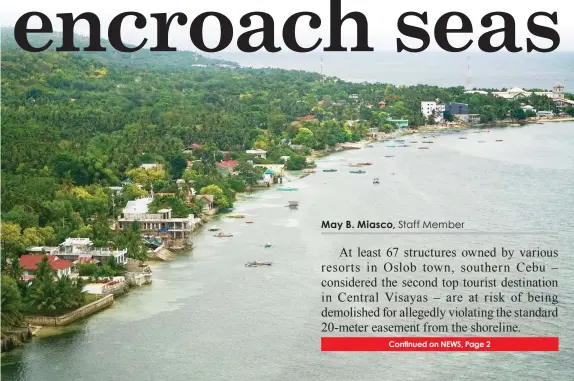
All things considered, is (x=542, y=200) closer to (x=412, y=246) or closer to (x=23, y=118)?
(x=412, y=246)

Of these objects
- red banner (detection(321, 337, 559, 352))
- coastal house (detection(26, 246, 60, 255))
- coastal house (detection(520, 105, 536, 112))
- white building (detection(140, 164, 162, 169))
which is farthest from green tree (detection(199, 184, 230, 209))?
coastal house (detection(520, 105, 536, 112))

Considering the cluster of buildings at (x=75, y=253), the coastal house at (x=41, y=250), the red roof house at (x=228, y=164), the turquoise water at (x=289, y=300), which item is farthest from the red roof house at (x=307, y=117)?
the coastal house at (x=41, y=250)

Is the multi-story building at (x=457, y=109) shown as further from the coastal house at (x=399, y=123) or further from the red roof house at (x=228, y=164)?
the red roof house at (x=228, y=164)

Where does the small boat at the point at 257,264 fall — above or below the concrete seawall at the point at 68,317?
above

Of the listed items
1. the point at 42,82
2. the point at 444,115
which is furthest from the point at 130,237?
the point at 444,115

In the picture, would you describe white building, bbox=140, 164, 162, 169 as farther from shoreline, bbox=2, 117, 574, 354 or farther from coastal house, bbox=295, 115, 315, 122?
coastal house, bbox=295, 115, 315, 122

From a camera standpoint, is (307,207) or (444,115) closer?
(307,207)
